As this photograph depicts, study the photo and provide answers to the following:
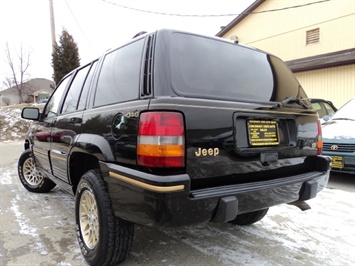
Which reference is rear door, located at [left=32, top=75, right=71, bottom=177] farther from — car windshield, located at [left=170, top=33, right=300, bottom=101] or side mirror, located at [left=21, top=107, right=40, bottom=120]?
car windshield, located at [left=170, top=33, right=300, bottom=101]

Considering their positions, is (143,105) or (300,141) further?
(300,141)

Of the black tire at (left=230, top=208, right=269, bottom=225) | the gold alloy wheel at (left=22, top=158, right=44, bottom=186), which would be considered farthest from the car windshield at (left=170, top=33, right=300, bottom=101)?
the gold alloy wheel at (left=22, top=158, right=44, bottom=186)

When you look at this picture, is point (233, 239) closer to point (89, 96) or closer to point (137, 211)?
point (137, 211)

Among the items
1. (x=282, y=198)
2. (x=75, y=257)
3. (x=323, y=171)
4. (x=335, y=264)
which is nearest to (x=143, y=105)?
(x=282, y=198)

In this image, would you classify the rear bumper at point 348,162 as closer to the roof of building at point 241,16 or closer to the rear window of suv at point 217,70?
the rear window of suv at point 217,70

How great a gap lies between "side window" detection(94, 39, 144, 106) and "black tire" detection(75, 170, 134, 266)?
65 centimetres

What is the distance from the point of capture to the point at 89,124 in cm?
265

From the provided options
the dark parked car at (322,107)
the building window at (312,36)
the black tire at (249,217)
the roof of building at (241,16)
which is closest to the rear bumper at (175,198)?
the black tire at (249,217)

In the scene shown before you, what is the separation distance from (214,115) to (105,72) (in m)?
1.18

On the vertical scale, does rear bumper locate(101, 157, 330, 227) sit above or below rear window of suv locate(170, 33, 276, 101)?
below

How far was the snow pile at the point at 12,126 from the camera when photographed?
50.2 ft

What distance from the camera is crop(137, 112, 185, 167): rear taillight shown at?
194 centimetres

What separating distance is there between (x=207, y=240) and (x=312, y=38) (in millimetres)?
16008

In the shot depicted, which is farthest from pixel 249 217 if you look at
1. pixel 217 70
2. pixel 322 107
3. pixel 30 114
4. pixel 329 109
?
pixel 329 109
